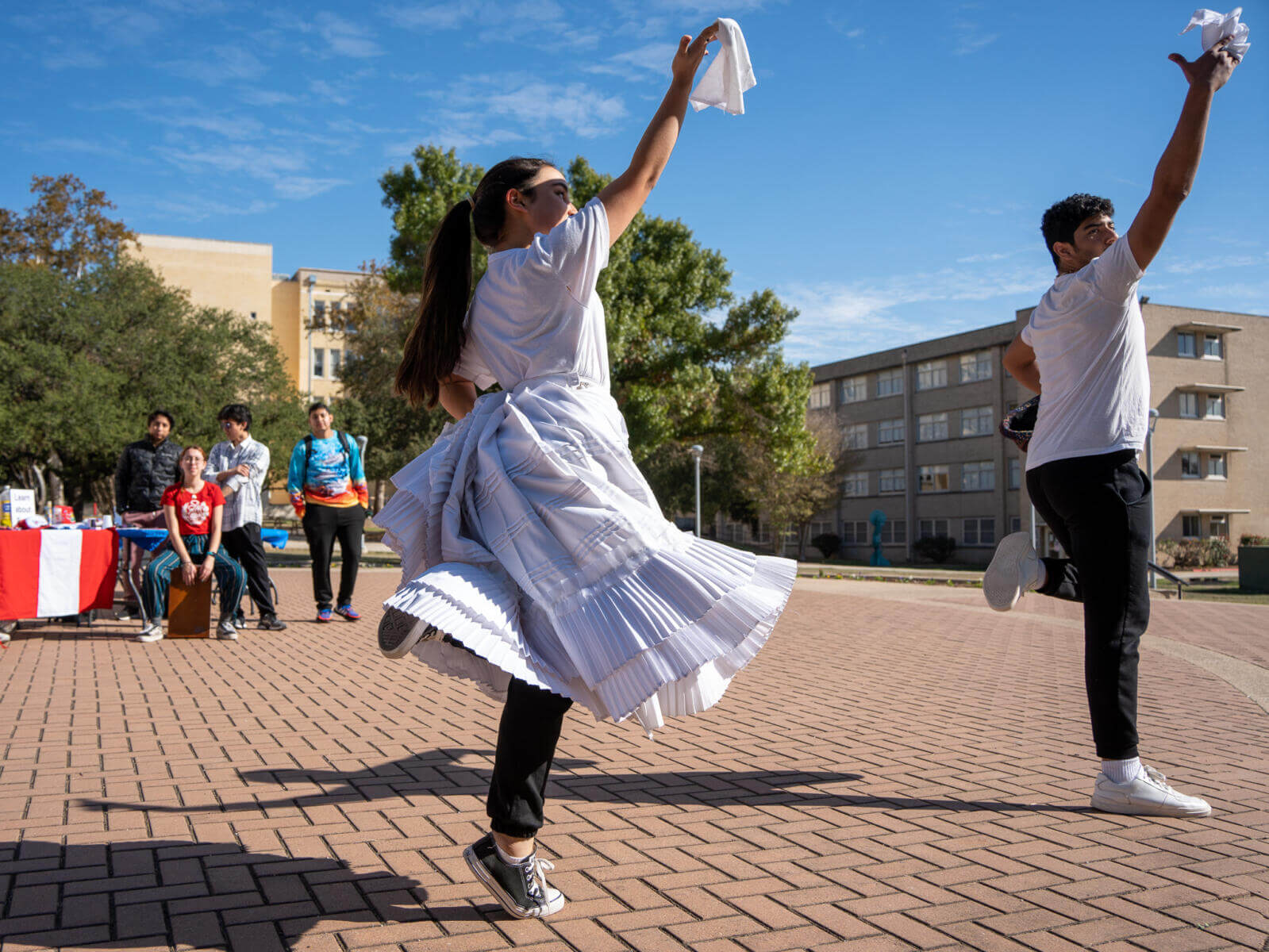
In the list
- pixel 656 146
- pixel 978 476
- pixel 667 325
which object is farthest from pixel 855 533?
pixel 656 146

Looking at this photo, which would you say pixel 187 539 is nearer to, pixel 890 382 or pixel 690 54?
pixel 690 54

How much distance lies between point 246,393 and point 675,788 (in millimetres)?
33946

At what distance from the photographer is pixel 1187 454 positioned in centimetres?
4712

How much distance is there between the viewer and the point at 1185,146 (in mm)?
3115

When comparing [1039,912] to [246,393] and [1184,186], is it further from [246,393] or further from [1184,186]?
[246,393]

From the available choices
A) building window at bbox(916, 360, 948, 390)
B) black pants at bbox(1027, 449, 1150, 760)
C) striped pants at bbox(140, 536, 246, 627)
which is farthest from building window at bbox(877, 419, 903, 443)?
black pants at bbox(1027, 449, 1150, 760)

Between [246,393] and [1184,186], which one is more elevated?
[246,393]

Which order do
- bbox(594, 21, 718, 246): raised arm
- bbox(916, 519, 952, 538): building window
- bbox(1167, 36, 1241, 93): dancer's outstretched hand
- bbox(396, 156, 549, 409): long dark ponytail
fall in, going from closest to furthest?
bbox(594, 21, 718, 246): raised arm → bbox(396, 156, 549, 409): long dark ponytail → bbox(1167, 36, 1241, 93): dancer's outstretched hand → bbox(916, 519, 952, 538): building window

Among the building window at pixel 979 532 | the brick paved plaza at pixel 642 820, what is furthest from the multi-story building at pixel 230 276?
the brick paved plaza at pixel 642 820

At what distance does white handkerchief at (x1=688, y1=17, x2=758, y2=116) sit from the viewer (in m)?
2.59

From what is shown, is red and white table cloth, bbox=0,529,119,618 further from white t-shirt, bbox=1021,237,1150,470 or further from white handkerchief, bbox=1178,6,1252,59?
white handkerchief, bbox=1178,6,1252,59

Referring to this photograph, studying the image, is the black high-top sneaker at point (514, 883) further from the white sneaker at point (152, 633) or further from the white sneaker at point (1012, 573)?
the white sneaker at point (152, 633)

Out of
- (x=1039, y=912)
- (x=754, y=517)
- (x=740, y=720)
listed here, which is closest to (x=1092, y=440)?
(x=1039, y=912)

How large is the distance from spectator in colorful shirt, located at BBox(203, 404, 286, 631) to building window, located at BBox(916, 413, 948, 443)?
162 feet
